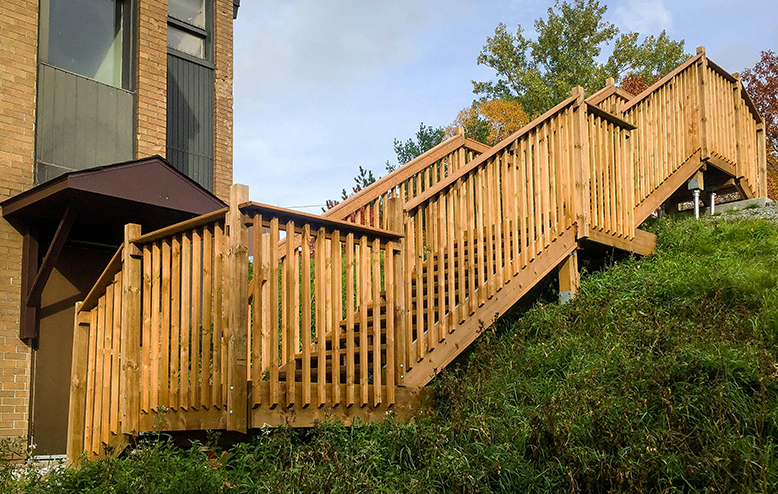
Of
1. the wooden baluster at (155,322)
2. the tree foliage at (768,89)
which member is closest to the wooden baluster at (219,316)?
the wooden baluster at (155,322)

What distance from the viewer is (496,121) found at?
2670 cm

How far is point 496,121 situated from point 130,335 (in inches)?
884

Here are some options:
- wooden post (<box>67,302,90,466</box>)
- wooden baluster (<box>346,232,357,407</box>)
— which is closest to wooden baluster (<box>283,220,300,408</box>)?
wooden baluster (<box>346,232,357,407</box>)

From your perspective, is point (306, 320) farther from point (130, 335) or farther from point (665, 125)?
point (665, 125)

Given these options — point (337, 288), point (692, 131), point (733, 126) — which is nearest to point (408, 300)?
point (337, 288)

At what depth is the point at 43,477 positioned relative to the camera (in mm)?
5457

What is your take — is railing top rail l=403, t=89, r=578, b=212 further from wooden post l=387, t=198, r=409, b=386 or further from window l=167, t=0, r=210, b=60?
window l=167, t=0, r=210, b=60

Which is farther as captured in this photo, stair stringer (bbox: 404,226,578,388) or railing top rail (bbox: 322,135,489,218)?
railing top rail (bbox: 322,135,489,218)

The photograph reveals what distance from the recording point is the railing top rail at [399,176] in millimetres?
8891

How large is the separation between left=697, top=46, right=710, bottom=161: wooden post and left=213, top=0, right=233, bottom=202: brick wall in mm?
7429

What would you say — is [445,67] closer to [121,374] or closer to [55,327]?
[55,327]

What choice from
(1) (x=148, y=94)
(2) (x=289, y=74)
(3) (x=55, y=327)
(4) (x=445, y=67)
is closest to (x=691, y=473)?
(3) (x=55, y=327)

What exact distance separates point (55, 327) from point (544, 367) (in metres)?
6.19

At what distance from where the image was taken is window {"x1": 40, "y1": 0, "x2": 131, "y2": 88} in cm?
971
